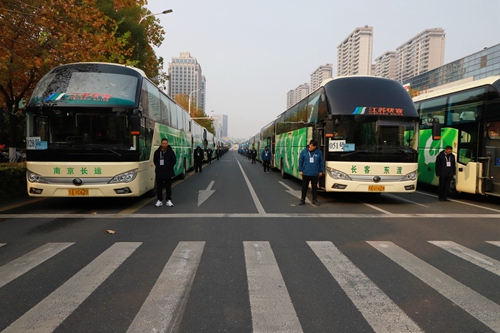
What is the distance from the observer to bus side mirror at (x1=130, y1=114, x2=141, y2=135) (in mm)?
8398

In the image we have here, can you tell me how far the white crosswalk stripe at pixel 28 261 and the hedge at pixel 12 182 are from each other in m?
5.88

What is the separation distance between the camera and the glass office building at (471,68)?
74.7 meters

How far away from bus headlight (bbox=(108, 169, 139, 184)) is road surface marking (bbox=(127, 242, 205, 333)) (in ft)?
13.0

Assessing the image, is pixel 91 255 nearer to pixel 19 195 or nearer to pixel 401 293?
pixel 401 293

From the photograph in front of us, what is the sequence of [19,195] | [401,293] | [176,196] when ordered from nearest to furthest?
[401,293] < [19,195] < [176,196]

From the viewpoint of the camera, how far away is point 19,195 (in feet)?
35.2

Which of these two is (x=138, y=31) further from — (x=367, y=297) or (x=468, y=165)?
(x=367, y=297)

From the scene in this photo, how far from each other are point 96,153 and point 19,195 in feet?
14.0

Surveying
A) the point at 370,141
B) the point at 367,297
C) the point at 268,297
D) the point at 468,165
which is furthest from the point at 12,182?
the point at 468,165

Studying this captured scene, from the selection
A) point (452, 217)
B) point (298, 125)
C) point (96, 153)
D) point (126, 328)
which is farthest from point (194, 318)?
point (298, 125)

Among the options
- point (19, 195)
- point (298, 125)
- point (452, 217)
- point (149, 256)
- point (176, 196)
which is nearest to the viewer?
point (149, 256)

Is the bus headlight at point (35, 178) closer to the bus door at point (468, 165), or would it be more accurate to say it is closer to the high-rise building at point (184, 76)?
the bus door at point (468, 165)

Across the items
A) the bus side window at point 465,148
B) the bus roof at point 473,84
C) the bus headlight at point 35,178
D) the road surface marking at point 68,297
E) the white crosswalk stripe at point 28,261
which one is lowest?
the white crosswalk stripe at point 28,261

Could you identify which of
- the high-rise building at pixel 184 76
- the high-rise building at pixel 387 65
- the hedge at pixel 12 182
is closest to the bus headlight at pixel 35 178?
the hedge at pixel 12 182
